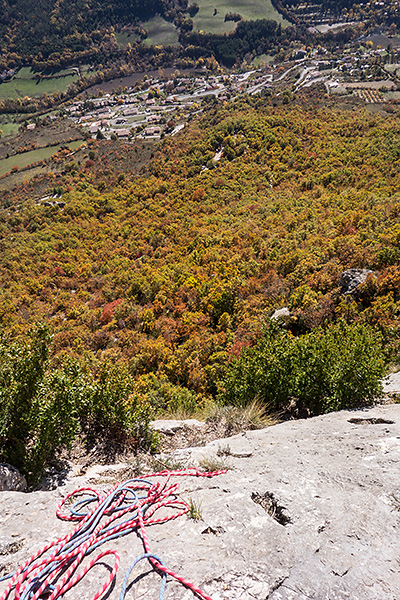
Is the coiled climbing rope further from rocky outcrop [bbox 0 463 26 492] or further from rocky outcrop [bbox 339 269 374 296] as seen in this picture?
rocky outcrop [bbox 339 269 374 296]

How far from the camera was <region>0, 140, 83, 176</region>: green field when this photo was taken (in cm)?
13038

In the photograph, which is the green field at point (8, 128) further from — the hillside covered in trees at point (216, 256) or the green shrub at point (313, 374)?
the green shrub at point (313, 374)

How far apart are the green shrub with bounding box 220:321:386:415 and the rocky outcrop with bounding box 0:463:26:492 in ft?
19.7

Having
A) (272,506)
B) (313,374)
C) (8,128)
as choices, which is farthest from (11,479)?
(8,128)

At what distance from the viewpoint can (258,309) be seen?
79.8 ft

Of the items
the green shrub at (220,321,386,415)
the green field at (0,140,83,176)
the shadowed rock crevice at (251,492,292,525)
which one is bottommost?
the green field at (0,140,83,176)

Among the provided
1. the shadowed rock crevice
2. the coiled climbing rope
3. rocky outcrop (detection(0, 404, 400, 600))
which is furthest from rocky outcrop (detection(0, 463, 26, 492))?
the shadowed rock crevice

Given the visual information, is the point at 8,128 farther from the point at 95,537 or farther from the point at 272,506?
the point at 272,506

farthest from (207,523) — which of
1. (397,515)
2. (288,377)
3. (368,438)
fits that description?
(288,377)

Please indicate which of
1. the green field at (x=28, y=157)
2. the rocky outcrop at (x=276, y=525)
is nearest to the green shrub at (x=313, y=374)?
the rocky outcrop at (x=276, y=525)

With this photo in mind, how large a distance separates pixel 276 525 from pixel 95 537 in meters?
2.43

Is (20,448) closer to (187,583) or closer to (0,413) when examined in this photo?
(0,413)

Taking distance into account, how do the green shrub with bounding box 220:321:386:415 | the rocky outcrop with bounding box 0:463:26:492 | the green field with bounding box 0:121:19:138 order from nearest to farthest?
the rocky outcrop with bounding box 0:463:26:492 → the green shrub with bounding box 220:321:386:415 → the green field with bounding box 0:121:19:138

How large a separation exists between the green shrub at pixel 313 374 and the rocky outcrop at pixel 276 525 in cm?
195
